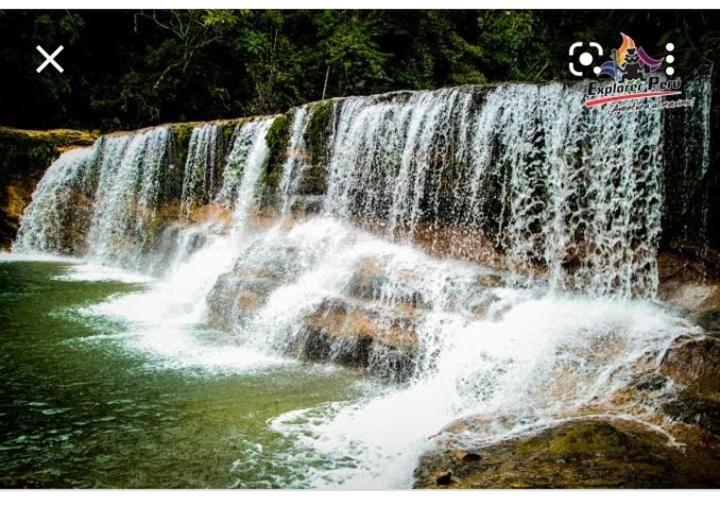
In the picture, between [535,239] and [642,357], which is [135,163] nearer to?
[535,239]

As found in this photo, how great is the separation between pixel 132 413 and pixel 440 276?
250 centimetres

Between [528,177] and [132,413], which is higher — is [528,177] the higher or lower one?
the higher one

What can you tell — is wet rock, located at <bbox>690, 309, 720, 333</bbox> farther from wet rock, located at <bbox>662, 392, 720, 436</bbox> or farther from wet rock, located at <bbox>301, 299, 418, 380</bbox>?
wet rock, located at <bbox>301, 299, 418, 380</bbox>

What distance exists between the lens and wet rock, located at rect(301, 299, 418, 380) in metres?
4.00

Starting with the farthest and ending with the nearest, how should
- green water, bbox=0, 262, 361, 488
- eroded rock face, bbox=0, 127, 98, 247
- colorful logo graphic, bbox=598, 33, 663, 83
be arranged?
eroded rock face, bbox=0, 127, 98, 247, colorful logo graphic, bbox=598, 33, 663, 83, green water, bbox=0, 262, 361, 488

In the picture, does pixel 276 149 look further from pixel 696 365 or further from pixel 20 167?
pixel 696 365

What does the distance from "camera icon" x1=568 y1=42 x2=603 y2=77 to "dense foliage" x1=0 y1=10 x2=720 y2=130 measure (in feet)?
9.51

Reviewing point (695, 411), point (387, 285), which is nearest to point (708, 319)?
point (695, 411)

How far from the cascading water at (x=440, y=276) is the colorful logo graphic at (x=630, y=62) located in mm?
961

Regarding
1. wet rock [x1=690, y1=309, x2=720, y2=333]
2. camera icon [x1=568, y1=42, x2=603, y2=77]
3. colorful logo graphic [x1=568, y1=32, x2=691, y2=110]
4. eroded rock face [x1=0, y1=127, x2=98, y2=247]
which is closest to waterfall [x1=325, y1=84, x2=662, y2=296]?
wet rock [x1=690, y1=309, x2=720, y2=333]

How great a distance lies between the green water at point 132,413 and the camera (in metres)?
2.66

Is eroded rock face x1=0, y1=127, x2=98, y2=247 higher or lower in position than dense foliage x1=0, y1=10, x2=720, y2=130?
lower

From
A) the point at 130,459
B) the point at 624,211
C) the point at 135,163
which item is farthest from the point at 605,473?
the point at 135,163

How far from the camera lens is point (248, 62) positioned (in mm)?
10453
